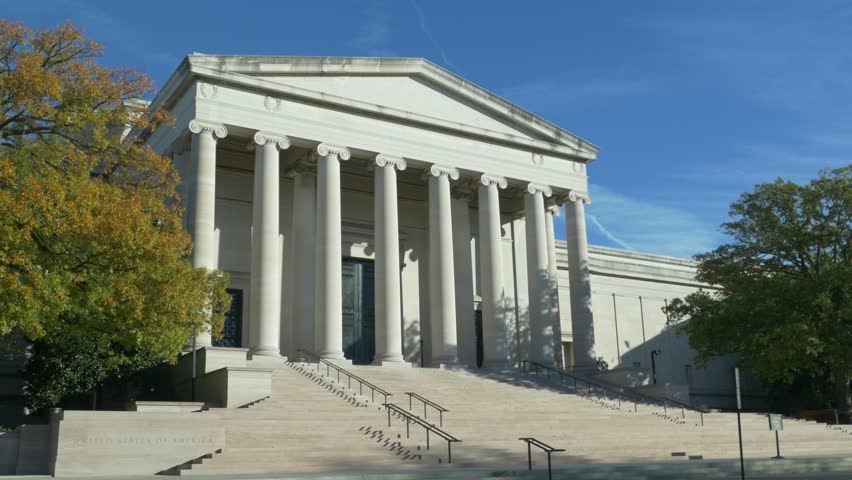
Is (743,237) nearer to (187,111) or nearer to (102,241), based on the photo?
(187,111)

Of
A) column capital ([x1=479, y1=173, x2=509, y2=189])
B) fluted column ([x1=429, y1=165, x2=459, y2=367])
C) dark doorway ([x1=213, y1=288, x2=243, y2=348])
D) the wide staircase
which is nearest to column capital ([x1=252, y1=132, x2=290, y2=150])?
dark doorway ([x1=213, y1=288, x2=243, y2=348])

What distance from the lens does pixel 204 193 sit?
31.4 m

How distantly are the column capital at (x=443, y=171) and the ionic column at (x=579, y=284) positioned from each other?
6.91 meters

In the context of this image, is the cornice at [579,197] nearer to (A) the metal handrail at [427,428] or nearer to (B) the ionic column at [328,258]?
(B) the ionic column at [328,258]

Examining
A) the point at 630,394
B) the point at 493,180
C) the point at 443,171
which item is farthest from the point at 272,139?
the point at 630,394

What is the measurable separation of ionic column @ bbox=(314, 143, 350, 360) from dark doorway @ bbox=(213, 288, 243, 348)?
13.4 feet

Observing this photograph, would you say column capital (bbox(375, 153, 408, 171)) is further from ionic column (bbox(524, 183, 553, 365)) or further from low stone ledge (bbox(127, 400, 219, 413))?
low stone ledge (bbox(127, 400, 219, 413))

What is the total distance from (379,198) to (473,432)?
14.1 metres

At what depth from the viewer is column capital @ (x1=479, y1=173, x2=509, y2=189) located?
3978 cm

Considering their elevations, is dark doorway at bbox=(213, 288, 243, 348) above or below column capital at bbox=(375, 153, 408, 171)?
below

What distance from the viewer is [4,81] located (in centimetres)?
2020

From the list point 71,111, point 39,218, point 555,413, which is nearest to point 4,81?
point 71,111

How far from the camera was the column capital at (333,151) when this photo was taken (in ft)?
115

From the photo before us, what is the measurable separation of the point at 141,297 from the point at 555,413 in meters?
14.6
